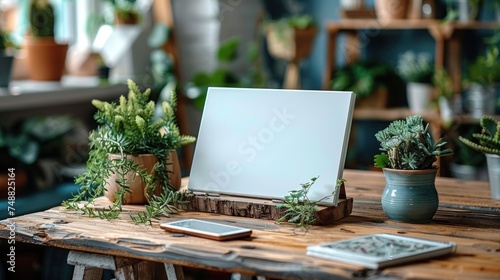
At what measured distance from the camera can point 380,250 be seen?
1485 mm

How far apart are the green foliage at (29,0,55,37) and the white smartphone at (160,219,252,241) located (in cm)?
220

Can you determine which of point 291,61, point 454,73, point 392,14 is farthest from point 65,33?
point 454,73

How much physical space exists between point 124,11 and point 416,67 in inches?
62.9

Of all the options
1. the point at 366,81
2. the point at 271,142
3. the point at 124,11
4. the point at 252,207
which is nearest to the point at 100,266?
the point at 252,207

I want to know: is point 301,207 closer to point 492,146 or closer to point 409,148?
point 409,148

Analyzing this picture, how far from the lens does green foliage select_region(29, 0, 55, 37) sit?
3660mm

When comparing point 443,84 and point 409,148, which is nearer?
point 409,148

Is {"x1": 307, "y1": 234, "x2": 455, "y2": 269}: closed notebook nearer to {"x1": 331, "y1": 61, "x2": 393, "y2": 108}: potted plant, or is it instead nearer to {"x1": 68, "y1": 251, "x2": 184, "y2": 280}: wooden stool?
{"x1": 68, "y1": 251, "x2": 184, "y2": 280}: wooden stool

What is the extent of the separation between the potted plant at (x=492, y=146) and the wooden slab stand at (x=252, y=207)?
0.36 meters

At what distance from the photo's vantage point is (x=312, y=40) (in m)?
4.66

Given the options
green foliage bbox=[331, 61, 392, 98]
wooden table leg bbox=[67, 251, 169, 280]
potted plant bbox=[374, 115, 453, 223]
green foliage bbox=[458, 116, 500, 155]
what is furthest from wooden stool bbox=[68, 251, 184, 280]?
green foliage bbox=[331, 61, 392, 98]

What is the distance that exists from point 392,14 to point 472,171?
931 mm

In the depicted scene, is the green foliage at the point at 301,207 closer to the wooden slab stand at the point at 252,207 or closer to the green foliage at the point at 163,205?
the wooden slab stand at the point at 252,207

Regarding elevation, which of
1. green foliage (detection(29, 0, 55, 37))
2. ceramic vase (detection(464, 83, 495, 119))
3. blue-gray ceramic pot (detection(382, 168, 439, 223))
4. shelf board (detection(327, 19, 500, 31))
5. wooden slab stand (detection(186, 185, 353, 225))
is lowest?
wooden slab stand (detection(186, 185, 353, 225))
